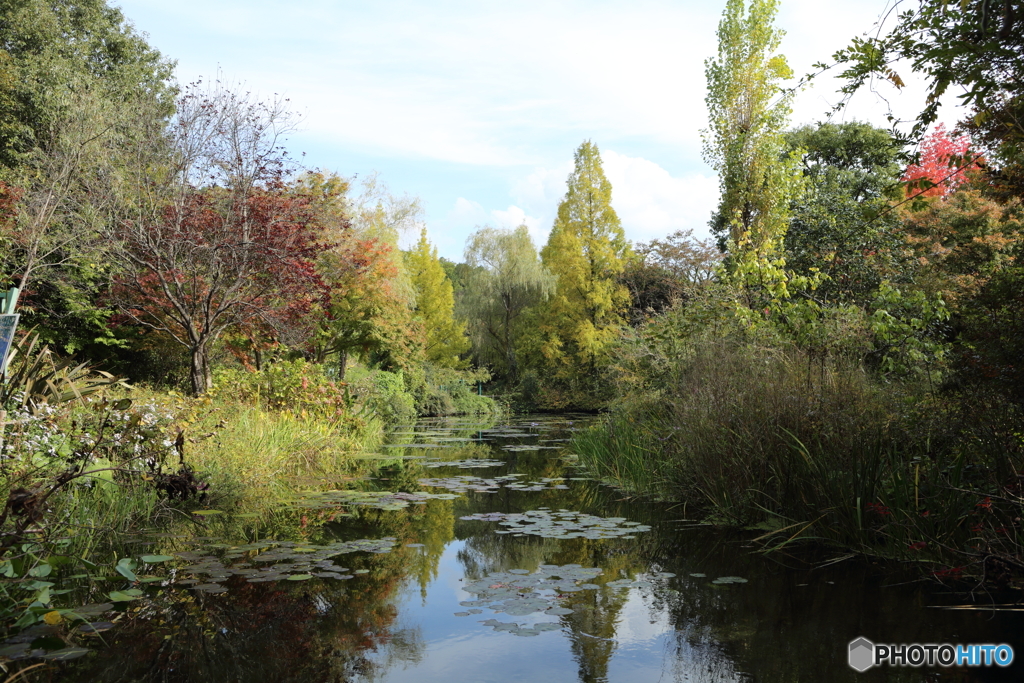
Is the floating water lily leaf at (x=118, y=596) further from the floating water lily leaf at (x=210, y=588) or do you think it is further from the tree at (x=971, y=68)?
the tree at (x=971, y=68)

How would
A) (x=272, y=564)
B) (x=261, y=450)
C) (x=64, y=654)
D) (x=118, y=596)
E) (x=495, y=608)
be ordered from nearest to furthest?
(x=64, y=654) → (x=118, y=596) → (x=495, y=608) → (x=272, y=564) → (x=261, y=450)

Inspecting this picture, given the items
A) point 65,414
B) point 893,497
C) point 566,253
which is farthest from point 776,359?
point 566,253

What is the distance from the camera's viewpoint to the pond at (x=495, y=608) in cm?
360

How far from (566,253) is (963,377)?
26.0 m

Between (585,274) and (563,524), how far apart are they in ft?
80.3

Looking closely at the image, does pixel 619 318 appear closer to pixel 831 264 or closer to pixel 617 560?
pixel 831 264

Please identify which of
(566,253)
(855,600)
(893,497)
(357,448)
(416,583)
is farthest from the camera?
(566,253)

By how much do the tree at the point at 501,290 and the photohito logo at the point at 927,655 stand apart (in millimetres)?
30023

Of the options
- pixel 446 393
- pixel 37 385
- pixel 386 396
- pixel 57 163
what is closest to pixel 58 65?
pixel 57 163

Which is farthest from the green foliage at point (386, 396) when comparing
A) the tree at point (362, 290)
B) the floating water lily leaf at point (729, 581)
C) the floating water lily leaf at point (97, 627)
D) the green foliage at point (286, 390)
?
the floating water lily leaf at point (97, 627)

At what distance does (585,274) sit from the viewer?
102 feet

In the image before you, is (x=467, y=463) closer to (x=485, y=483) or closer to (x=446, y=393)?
(x=485, y=483)

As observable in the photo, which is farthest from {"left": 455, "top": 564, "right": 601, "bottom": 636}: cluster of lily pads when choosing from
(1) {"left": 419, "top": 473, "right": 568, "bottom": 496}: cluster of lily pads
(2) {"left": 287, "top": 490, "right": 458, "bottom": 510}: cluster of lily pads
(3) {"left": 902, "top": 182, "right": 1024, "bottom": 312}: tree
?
(3) {"left": 902, "top": 182, "right": 1024, "bottom": 312}: tree

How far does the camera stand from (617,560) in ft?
19.2
